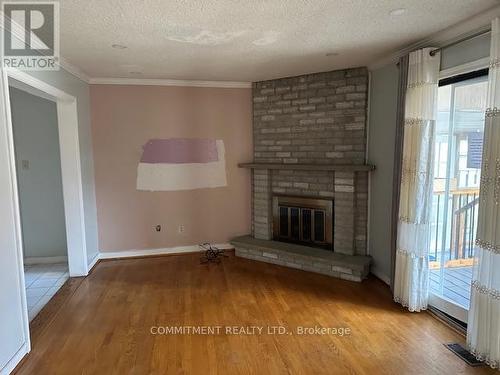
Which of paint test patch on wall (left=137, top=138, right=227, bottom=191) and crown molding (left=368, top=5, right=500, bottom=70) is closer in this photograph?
crown molding (left=368, top=5, right=500, bottom=70)

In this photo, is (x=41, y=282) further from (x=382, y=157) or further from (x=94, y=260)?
(x=382, y=157)

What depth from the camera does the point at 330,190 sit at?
165 inches

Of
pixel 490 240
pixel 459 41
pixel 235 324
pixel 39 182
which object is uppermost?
pixel 459 41

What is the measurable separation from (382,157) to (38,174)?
14.1 feet

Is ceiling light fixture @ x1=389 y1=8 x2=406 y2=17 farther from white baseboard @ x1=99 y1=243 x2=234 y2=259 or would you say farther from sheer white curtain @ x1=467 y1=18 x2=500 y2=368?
white baseboard @ x1=99 y1=243 x2=234 y2=259

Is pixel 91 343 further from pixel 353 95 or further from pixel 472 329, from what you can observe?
pixel 353 95

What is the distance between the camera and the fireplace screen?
14.0 ft

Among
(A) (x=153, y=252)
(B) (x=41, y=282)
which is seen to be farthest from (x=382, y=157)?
(B) (x=41, y=282)

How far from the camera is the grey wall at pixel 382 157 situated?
3471 millimetres

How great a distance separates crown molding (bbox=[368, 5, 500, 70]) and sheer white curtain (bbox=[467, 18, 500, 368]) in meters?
0.17

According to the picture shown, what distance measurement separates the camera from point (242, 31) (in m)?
2.57

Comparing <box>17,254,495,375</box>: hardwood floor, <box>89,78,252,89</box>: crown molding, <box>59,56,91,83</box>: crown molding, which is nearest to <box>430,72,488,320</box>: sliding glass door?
<box>17,254,495,375</box>: hardwood floor

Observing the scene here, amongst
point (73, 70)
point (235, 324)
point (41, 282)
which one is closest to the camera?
point (235, 324)

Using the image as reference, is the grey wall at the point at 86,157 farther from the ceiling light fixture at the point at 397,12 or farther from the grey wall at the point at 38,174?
the ceiling light fixture at the point at 397,12
